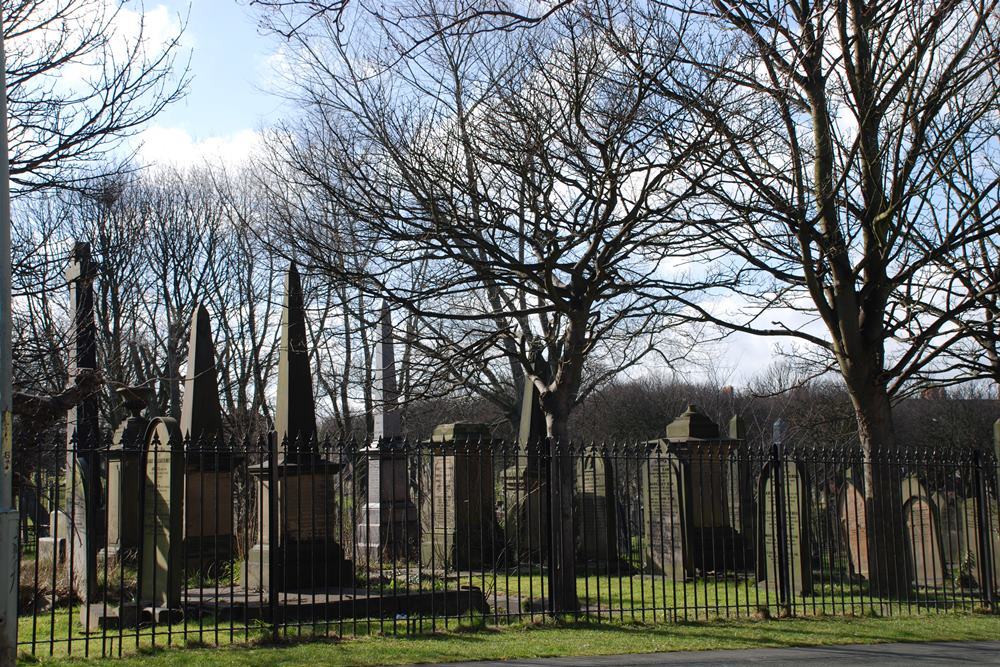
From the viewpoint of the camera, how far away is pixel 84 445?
9.45 metres

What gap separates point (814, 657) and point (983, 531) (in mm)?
4449

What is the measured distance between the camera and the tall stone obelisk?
7898mm

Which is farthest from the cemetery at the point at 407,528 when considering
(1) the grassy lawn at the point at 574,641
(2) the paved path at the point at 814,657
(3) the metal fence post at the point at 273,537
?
(2) the paved path at the point at 814,657

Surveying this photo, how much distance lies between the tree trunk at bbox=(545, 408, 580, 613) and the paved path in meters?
1.74

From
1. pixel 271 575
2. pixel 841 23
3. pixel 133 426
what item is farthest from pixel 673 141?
pixel 133 426

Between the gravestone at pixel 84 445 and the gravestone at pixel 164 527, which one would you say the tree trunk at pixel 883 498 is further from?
the gravestone at pixel 84 445

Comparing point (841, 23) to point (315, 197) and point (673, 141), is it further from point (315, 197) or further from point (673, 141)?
point (315, 197)

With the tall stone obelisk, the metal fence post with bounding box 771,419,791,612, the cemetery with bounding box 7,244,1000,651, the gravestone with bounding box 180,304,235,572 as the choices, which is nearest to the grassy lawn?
the cemetery with bounding box 7,244,1000,651

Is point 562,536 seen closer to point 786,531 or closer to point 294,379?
point 786,531

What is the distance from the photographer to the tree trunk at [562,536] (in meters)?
10.1

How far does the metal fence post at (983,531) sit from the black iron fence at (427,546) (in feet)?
0.11

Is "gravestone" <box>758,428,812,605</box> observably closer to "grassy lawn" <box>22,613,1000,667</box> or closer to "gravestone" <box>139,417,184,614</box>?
"grassy lawn" <box>22,613,1000,667</box>

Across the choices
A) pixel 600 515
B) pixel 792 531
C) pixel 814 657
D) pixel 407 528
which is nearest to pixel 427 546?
pixel 600 515

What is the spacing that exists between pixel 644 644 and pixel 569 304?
404 centimetres
